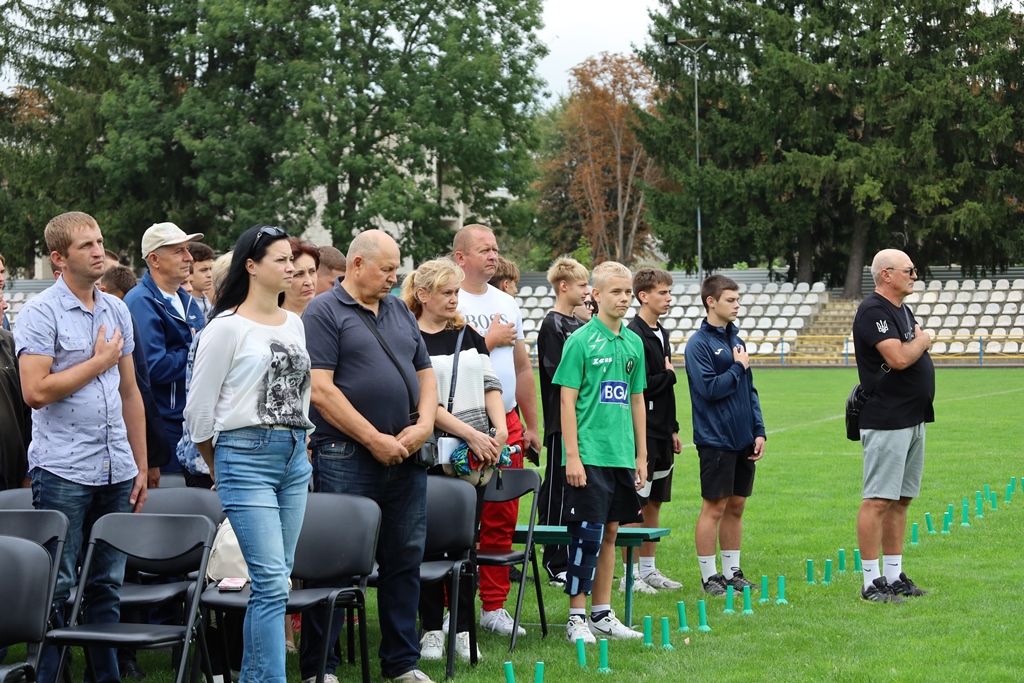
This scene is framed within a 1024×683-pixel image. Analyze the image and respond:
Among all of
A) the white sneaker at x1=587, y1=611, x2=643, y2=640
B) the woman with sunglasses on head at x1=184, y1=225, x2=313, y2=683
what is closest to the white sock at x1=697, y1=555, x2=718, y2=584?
the white sneaker at x1=587, y1=611, x2=643, y2=640

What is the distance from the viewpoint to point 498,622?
718cm

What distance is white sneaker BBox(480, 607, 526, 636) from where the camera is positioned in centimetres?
710

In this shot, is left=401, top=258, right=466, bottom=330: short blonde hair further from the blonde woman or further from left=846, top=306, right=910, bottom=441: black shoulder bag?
left=846, top=306, right=910, bottom=441: black shoulder bag

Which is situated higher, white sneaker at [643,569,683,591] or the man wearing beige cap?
the man wearing beige cap

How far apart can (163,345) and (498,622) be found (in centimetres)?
250

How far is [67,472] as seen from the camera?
553 centimetres

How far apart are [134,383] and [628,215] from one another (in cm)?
6037

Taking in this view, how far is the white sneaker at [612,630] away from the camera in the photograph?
684 cm

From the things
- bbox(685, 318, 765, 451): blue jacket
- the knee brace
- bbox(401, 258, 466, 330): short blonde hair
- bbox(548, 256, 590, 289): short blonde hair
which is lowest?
the knee brace

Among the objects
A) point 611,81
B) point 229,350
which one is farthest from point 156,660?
point 611,81

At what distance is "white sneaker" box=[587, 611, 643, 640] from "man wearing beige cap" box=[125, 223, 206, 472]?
2.54 m

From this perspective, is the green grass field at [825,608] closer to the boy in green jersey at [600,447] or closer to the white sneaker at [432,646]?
the white sneaker at [432,646]

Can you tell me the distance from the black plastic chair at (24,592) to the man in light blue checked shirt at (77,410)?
745 mm

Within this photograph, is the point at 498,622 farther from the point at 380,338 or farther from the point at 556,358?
the point at 380,338
